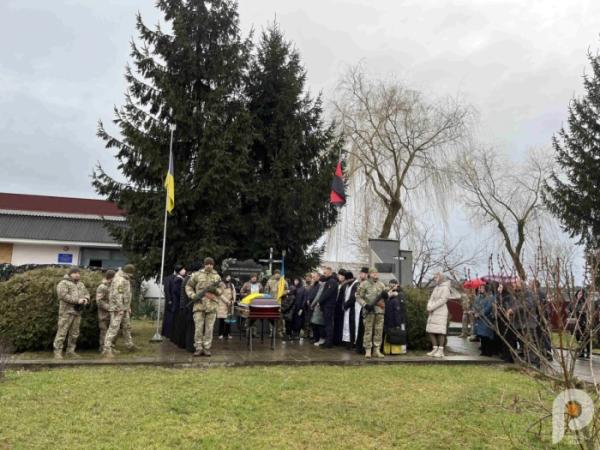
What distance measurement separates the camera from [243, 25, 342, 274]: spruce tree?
57.1 ft

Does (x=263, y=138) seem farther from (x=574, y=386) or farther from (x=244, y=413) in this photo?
(x=574, y=386)

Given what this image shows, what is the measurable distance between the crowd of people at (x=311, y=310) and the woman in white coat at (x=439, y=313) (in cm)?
65

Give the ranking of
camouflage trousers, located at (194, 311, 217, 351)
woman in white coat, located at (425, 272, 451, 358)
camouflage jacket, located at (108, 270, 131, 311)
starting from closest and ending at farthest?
camouflage jacket, located at (108, 270, 131, 311)
camouflage trousers, located at (194, 311, 217, 351)
woman in white coat, located at (425, 272, 451, 358)

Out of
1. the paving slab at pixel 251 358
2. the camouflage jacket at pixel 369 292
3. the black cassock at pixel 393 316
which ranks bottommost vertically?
the paving slab at pixel 251 358

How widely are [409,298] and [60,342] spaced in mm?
7990

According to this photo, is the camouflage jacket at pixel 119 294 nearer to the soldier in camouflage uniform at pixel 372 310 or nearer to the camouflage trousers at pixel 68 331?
the camouflage trousers at pixel 68 331

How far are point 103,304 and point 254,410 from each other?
5195 millimetres

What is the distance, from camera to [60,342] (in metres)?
9.76

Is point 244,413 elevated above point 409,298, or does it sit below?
below

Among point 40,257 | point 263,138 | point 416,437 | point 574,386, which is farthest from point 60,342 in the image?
point 40,257

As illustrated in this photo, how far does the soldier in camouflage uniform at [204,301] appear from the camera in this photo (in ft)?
33.7
